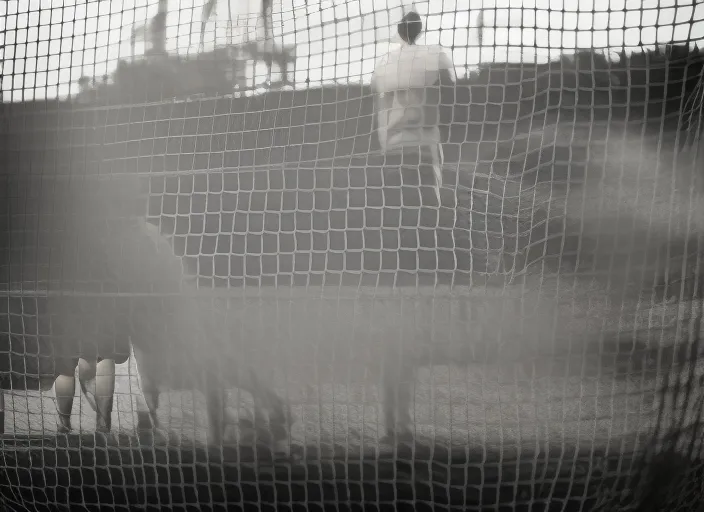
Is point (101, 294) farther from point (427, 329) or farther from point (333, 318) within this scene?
point (427, 329)

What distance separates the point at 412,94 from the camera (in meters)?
0.96

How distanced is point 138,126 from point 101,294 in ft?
0.88

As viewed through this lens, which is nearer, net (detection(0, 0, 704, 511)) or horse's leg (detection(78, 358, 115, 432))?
net (detection(0, 0, 704, 511))

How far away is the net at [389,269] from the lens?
35.7 inches

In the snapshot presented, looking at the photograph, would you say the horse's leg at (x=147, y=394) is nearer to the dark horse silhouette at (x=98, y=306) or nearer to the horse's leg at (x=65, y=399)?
the dark horse silhouette at (x=98, y=306)

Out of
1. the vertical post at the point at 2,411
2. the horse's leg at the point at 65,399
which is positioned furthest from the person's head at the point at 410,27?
the vertical post at the point at 2,411

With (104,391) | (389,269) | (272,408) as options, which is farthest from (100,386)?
(389,269)

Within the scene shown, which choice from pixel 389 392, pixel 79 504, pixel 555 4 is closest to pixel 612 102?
pixel 555 4

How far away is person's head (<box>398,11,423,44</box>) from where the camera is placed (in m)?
0.96

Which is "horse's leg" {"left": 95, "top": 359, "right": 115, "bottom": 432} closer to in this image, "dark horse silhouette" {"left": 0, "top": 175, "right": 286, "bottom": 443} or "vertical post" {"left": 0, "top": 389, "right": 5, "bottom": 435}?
"dark horse silhouette" {"left": 0, "top": 175, "right": 286, "bottom": 443}

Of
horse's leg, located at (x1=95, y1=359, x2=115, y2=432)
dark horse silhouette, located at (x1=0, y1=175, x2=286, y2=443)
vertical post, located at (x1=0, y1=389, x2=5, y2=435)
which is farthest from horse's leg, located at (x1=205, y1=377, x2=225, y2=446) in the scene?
vertical post, located at (x1=0, y1=389, x2=5, y2=435)

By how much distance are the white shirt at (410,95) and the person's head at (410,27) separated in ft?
0.04

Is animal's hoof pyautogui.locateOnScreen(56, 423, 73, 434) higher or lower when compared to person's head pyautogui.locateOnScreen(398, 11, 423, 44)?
lower

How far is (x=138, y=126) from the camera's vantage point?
1.06m
